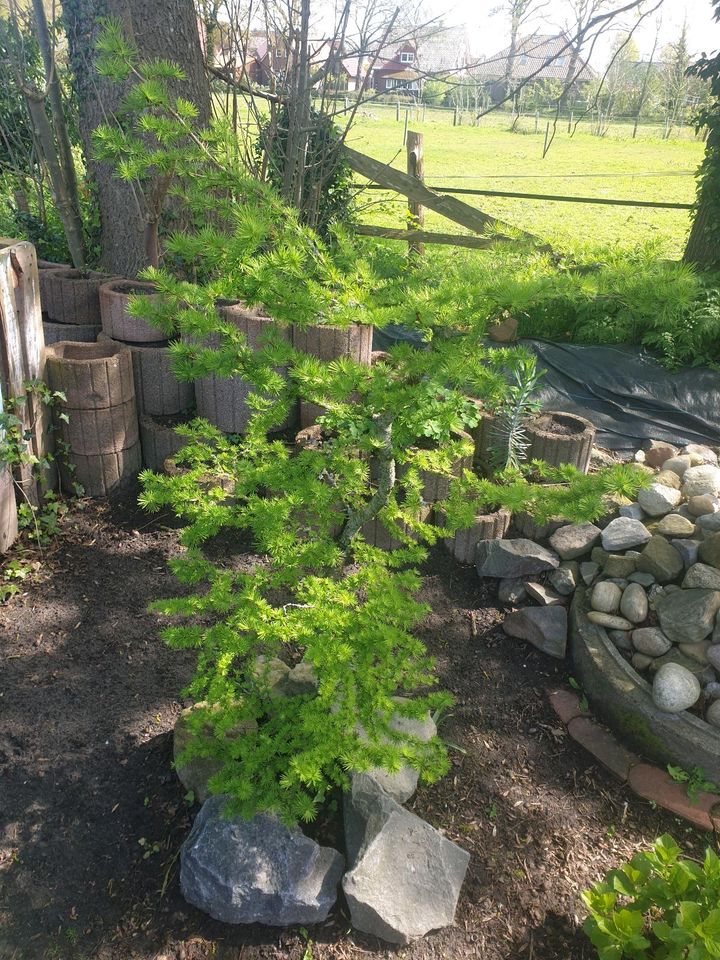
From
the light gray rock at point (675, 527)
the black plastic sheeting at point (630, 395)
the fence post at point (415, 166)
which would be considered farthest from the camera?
the fence post at point (415, 166)

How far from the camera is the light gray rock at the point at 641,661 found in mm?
3256

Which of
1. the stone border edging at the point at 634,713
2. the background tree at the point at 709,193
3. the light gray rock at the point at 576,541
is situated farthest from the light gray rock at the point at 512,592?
the background tree at the point at 709,193

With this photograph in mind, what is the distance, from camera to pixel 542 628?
355 centimetres

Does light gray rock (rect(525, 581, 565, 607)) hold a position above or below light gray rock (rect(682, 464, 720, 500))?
below

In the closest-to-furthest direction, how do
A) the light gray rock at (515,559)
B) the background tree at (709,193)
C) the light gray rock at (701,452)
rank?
1. the light gray rock at (515,559)
2. the light gray rock at (701,452)
3. the background tree at (709,193)

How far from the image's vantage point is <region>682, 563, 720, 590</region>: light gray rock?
3295 mm

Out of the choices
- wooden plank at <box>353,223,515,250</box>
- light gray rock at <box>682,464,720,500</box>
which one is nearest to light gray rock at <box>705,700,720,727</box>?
light gray rock at <box>682,464,720,500</box>

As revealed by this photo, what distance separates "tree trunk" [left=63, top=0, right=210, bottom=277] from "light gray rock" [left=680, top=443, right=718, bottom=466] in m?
3.83

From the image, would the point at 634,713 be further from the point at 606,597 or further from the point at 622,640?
the point at 606,597

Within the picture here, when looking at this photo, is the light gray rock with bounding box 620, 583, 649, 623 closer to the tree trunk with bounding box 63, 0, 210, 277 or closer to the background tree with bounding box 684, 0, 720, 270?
the tree trunk with bounding box 63, 0, 210, 277

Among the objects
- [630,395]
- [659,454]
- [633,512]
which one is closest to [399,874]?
[633,512]

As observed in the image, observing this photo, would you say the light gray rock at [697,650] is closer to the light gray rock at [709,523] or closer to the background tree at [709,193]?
the light gray rock at [709,523]

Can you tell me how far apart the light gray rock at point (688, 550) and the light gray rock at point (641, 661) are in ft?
1.61

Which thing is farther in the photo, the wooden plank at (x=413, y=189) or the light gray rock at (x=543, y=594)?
the wooden plank at (x=413, y=189)
